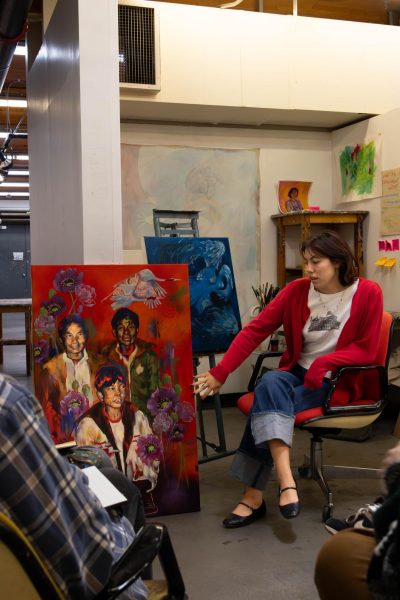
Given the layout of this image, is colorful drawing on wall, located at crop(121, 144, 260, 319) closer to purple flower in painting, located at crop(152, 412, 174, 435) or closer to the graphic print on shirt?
the graphic print on shirt

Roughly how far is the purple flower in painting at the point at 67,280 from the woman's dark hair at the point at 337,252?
1.08 m

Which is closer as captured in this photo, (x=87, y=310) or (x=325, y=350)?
(x=87, y=310)

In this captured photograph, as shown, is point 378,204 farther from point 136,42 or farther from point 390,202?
point 136,42

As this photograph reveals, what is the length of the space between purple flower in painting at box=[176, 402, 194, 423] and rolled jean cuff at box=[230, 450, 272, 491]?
29 centimetres

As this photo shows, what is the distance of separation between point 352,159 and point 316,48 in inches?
34.5

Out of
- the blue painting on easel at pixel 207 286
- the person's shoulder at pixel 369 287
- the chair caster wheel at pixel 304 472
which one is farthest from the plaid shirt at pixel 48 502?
the blue painting on easel at pixel 207 286

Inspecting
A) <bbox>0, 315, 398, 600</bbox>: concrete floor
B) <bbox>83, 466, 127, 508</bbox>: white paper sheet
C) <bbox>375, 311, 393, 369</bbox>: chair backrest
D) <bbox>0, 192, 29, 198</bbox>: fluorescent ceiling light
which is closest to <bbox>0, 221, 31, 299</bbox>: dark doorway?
<bbox>0, 192, 29, 198</bbox>: fluorescent ceiling light

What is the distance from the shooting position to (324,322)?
120 inches

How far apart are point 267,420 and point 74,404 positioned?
0.81 meters

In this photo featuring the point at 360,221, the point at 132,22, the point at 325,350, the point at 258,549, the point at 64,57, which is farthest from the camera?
the point at 360,221

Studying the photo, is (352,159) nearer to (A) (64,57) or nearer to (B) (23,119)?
(A) (64,57)

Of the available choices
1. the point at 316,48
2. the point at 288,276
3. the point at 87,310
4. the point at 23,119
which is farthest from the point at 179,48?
the point at 23,119

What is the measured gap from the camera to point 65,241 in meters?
3.49

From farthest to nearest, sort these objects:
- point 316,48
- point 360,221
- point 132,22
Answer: point 360,221
point 316,48
point 132,22
